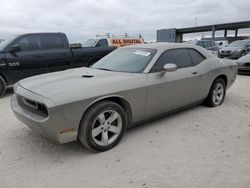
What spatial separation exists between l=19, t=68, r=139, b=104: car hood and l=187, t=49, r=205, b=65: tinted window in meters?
1.65

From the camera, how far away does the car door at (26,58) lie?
22.6 ft

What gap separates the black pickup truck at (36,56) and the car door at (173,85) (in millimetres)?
4421

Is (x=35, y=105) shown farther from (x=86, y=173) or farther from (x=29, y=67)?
(x=29, y=67)

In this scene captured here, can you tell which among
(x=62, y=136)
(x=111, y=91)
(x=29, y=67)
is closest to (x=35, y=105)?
(x=62, y=136)

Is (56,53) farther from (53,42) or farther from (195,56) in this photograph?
(195,56)

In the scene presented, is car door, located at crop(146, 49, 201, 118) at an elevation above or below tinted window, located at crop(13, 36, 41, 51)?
below

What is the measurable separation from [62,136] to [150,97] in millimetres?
1526

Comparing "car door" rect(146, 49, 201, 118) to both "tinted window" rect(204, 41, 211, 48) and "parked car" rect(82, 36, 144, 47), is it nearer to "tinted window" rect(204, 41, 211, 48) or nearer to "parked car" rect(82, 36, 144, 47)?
"parked car" rect(82, 36, 144, 47)

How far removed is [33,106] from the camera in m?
Answer: 3.28

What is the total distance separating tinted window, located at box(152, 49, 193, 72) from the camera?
13.5 ft

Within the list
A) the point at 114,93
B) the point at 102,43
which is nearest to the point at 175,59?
the point at 114,93

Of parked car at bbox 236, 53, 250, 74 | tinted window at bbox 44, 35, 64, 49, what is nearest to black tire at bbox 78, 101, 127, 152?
tinted window at bbox 44, 35, 64, 49

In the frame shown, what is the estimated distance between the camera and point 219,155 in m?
3.29

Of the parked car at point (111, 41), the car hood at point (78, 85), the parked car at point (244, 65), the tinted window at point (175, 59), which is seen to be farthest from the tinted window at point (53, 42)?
the parked car at point (244, 65)
